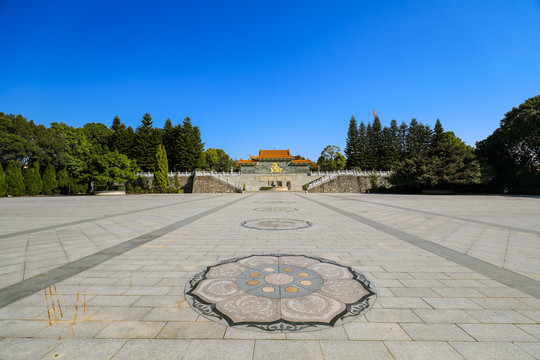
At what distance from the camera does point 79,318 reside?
8.21 feet

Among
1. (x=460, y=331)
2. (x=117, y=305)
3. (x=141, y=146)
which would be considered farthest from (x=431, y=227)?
(x=141, y=146)

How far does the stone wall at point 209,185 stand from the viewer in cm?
3838

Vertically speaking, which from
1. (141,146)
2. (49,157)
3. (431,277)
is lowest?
(431,277)

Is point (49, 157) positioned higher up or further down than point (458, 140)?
further down

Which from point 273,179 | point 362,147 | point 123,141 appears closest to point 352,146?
point 362,147

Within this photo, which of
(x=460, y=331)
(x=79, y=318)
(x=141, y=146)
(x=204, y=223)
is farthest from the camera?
(x=141, y=146)

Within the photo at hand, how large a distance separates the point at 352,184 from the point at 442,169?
13479 mm

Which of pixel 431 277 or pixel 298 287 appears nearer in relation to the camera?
pixel 298 287

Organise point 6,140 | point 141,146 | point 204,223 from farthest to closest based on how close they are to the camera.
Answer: point 141,146, point 6,140, point 204,223

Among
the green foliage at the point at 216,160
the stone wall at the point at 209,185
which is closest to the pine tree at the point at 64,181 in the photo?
the stone wall at the point at 209,185

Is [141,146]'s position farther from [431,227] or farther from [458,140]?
[458,140]

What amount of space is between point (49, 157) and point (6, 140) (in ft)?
14.5

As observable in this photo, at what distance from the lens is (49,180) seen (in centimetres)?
3075

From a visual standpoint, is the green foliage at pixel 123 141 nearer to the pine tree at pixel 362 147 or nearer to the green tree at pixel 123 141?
the green tree at pixel 123 141
